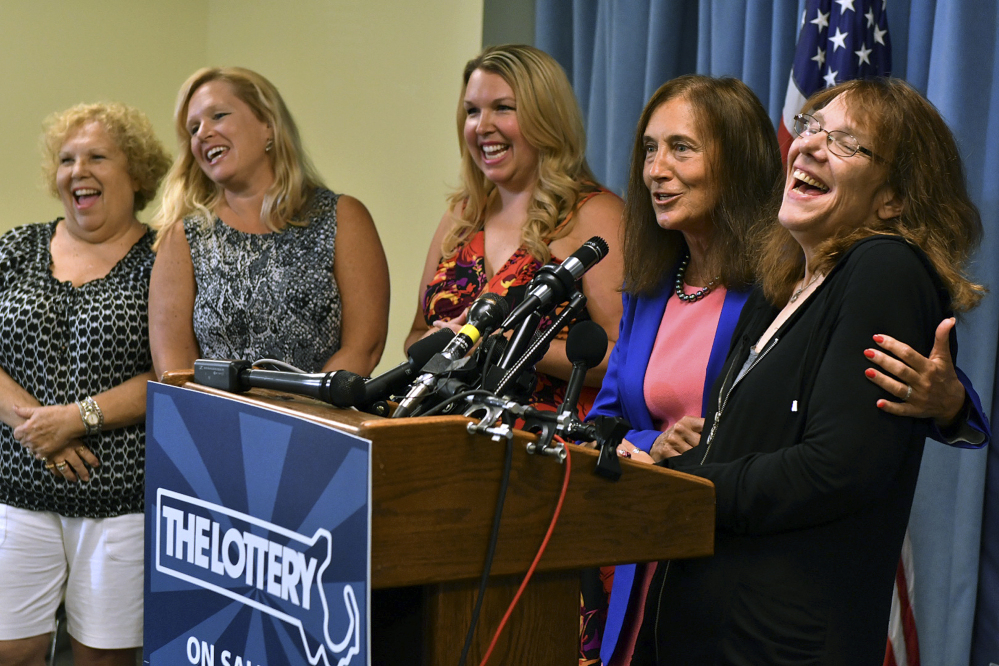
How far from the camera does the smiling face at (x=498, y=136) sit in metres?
2.57

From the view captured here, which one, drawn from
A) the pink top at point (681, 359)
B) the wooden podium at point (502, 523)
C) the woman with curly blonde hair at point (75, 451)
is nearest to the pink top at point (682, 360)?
the pink top at point (681, 359)

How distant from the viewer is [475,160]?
2.68 meters

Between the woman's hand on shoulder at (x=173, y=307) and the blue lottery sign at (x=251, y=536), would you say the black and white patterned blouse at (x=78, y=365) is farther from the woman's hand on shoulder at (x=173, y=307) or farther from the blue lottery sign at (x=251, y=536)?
the blue lottery sign at (x=251, y=536)

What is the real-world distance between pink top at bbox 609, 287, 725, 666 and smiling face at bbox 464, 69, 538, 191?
2.40 feet

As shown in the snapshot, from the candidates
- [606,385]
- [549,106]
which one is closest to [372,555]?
[606,385]

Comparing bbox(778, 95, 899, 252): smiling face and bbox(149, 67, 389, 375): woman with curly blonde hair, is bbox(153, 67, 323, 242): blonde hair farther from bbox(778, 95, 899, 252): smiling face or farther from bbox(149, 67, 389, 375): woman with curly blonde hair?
bbox(778, 95, 899, 252): smiling face

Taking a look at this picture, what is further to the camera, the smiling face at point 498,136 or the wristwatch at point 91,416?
the wristwatch at point 91,416

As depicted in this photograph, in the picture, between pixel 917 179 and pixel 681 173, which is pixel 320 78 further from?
pixel 917 179

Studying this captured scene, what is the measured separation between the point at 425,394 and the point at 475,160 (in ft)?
4.91

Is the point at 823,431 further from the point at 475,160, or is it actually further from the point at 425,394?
the point at 475,160

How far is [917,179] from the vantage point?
1.48m

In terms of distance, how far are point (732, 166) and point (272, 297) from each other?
129 cm

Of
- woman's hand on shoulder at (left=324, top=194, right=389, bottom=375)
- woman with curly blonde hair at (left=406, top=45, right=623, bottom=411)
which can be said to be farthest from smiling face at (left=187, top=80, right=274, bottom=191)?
woman with curly blonde hair at (left=406, top=45, right=623, bottom=411)

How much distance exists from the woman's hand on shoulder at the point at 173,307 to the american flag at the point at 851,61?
5.33 ft
